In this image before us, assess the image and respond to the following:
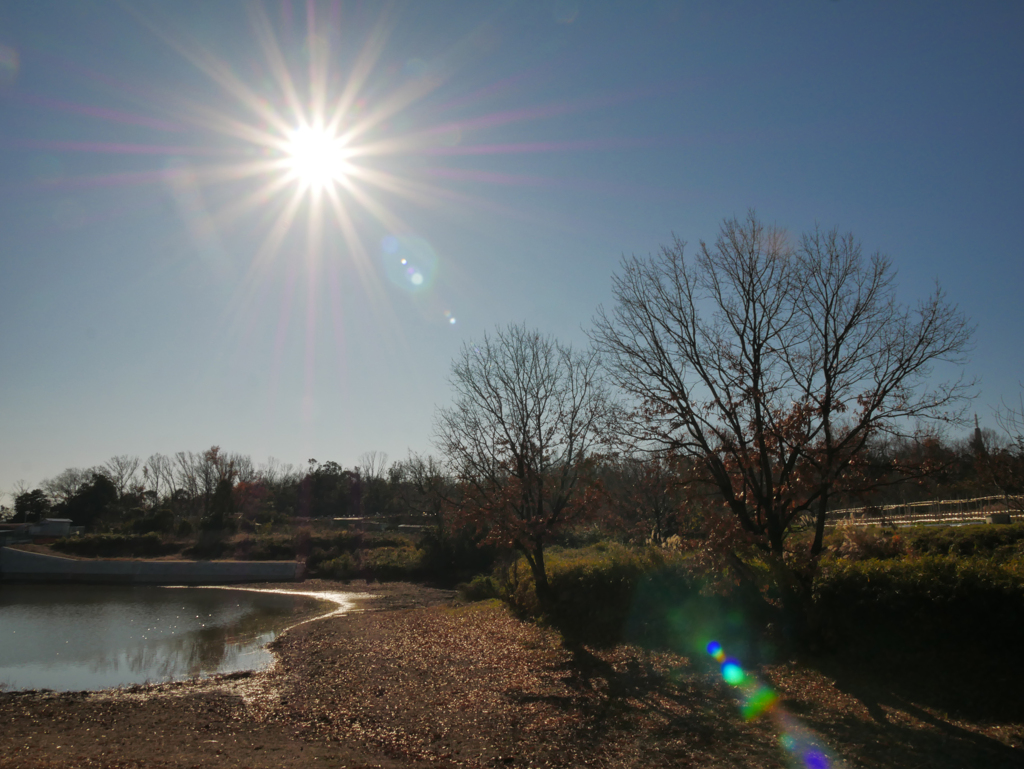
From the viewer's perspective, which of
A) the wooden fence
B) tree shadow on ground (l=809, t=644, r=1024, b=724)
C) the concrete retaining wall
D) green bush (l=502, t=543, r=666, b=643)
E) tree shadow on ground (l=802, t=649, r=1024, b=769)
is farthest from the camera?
the concrete retaining wall

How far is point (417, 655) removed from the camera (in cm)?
1324

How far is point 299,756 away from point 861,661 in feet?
25.3

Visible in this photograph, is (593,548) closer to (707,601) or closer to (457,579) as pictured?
(707,601)

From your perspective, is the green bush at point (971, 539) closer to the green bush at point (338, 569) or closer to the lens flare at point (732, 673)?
the lens flare at point (732, 673)

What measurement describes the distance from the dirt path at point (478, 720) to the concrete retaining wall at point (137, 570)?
2916 cm

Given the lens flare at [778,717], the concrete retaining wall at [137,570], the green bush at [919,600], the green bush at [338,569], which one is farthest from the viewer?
the green bush at [338,569]

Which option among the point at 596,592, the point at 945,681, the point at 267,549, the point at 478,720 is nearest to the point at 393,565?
the point at 267,549

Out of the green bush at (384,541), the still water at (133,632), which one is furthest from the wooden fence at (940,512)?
the green bush at (384,541)

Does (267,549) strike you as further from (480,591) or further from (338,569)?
(480,591)

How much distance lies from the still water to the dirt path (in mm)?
2836

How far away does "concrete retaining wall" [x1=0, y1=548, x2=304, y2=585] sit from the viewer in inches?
1511

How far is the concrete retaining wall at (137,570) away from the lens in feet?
126

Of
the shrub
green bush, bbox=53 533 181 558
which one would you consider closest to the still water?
green bush, bbox=53 533 181 558

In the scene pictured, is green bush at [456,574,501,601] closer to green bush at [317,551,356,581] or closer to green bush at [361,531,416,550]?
green bush at [317,551,356,581]
